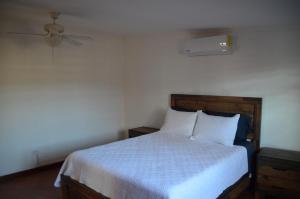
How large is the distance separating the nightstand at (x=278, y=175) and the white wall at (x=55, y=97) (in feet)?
9.13

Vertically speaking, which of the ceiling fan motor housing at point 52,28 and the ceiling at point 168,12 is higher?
the ceiling at point 168,12

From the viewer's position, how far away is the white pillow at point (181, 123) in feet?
11.2

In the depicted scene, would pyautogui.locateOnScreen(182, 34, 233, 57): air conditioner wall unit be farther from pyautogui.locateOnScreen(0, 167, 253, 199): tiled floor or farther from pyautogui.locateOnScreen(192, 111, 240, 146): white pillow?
pyautogui.locateOnScreen(0, 167, 253, 199): tiled floor

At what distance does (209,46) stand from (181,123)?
1.16 m

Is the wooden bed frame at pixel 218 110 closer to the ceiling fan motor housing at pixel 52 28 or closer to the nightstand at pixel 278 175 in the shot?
the nightstand at pixel 278 175

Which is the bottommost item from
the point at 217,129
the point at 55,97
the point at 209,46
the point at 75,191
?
the point at 75,191

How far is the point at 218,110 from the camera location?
3.60 meters

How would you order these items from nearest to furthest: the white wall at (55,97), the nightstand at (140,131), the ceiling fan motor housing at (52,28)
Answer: the ceiling fan motor housing at (52,28)
the white wall at (55,97)
the nightstand at (140,131)

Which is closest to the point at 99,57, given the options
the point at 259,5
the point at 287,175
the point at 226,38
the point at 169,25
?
the point at 169,25

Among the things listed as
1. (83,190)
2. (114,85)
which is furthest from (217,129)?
(114,85)

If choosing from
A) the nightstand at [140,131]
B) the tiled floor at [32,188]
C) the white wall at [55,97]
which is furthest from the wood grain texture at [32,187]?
the nightstand at [140,131]

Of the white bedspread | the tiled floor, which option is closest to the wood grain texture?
the tiled floor

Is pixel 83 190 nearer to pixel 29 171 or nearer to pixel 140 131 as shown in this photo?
pixel 29 171

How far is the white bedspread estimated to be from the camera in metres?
1.98
